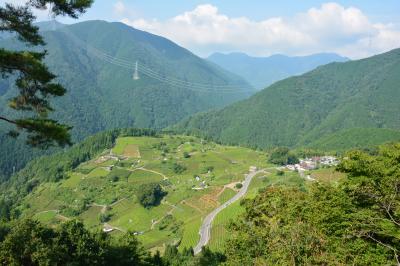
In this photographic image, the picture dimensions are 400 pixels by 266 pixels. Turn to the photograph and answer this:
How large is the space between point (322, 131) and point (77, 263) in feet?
566

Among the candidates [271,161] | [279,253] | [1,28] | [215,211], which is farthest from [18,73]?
[271,161]

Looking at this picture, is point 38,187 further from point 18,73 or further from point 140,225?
point 18,73

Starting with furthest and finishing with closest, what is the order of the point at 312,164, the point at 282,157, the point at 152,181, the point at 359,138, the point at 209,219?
the point at 359,138
the point at 282,157
the point at 312,164
the point at 152,181
the point at 209,219

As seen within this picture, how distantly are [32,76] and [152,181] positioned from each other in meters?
76.2

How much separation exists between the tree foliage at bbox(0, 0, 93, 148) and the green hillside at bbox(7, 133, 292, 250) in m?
41.7

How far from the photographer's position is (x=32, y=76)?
13.4 metres

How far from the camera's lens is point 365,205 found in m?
16.2

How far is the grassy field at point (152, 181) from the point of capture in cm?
6761

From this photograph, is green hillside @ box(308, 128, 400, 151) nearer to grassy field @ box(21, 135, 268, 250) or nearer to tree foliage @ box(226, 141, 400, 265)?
grassy field @ box(21, 135, 268, 250)

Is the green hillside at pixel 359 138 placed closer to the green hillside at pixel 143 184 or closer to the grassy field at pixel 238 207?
the green hillside at pixel 143 184

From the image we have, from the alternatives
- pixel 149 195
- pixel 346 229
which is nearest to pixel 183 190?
pixel 149 195

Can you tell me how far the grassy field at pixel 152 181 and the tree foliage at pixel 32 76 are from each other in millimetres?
42880

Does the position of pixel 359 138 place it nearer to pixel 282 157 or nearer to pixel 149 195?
pixel 282 157

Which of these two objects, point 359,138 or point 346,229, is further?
point 359,138
